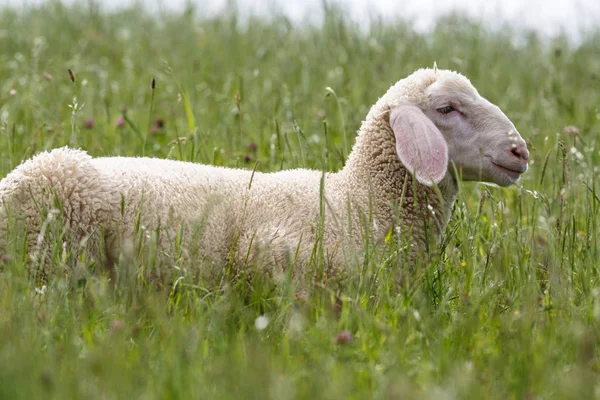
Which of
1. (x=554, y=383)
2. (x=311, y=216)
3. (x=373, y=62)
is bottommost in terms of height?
(x=554, y=383)

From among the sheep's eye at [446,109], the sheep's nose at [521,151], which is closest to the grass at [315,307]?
the sheep's nose at [521,151]

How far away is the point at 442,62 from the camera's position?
8.23m

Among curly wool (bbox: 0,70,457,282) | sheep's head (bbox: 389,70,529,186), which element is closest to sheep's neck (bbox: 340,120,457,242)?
curly wool (bbox: 0,70,457,282)

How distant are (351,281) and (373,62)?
14.7ft

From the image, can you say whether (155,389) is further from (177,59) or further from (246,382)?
(177,59)

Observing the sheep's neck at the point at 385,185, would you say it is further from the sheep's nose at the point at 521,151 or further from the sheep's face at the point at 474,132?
the sheep's nose at the point at 521,151

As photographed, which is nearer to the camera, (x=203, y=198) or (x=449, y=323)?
(x=449, y=323)

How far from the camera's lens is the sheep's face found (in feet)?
12.9

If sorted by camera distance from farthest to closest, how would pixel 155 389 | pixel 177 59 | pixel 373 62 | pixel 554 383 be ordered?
pixel 177 59
pixel 373 62
pixel 554 383
pixel 155 389

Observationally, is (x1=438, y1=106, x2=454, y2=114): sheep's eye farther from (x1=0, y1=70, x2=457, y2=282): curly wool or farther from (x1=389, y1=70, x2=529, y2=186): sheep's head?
(x1=0, y1=70, x2=457, y2=282): curly wool

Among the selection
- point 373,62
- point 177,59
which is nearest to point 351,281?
point 373,62

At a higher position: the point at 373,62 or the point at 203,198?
the point at 373,62

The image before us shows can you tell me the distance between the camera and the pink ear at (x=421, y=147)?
3.76 m

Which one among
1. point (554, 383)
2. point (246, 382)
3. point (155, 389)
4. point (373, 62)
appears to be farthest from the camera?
point (373, 62)
